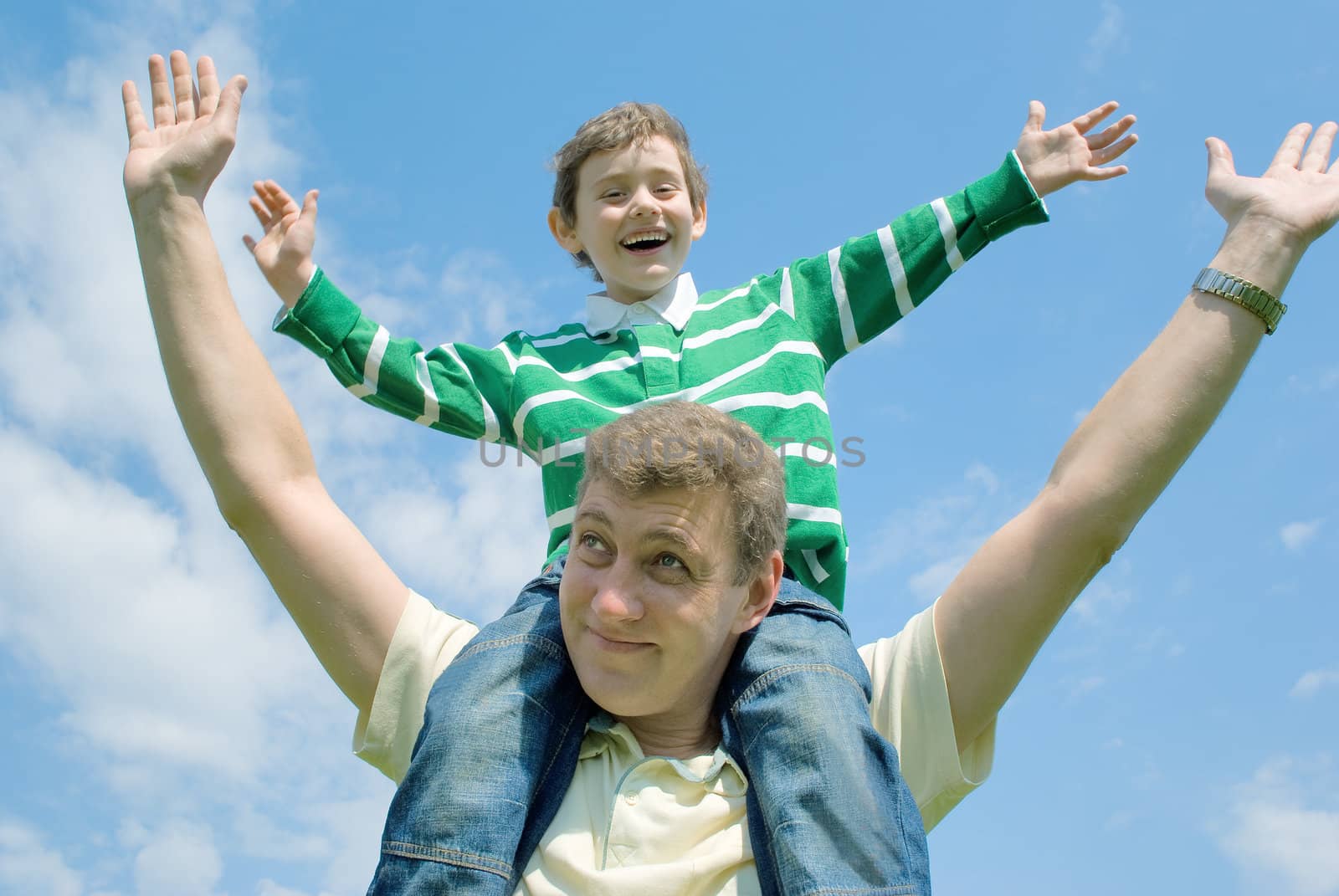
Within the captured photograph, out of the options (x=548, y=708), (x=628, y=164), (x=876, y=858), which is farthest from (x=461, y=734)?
(x=628, y=164)

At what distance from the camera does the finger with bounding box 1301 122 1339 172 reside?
3.35 metres

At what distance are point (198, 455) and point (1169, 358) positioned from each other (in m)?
2.48

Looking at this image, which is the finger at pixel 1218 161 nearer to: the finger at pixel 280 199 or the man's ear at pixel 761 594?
the man's ear at pixel 761 594

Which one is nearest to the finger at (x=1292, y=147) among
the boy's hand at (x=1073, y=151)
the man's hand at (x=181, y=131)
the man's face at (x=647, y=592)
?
the boy's hand at (x=1073, y=151)

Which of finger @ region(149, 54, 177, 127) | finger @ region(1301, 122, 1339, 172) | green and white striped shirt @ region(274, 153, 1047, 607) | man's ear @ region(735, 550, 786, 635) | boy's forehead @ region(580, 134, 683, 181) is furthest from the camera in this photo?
boy's forehead @ region(580, 134, 683, 181)

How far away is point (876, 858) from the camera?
8.61ft

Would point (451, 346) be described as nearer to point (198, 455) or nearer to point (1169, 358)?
point (198, 455)

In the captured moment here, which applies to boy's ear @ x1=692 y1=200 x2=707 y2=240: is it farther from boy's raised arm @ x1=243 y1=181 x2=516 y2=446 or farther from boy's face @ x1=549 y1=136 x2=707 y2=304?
boy's raised arm @ x1=243 y1=181 x2=516 y2=446

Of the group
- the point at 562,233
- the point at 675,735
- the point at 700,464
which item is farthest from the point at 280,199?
the point at 675,735

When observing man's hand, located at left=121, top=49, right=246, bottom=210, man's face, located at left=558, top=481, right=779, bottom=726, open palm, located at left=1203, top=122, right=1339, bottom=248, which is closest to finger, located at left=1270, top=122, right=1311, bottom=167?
open palm, located at left=1203, top=122, right=1339, bottom=248

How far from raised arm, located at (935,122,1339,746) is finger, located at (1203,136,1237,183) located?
188mm

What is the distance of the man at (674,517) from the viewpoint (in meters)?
2.97

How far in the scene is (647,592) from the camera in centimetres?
295

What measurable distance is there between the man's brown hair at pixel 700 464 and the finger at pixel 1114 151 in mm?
1918
